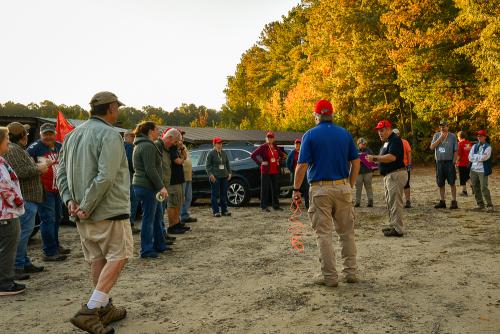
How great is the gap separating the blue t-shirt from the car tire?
24.3ft

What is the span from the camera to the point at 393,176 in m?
7.82

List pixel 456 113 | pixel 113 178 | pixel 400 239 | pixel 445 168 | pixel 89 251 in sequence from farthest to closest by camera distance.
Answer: pixel 456 113 < pixel 445 168 < pixel 400 239 < pixel 89 251 < pixel 113 178

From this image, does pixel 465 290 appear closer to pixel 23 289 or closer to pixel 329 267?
pixel 329 267

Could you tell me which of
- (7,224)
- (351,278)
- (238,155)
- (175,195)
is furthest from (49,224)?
(238,155)

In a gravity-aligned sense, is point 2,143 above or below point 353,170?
above

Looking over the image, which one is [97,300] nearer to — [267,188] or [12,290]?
[12,290]

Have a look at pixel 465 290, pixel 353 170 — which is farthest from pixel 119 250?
pixel 465 290

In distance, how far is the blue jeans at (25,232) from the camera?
577cm

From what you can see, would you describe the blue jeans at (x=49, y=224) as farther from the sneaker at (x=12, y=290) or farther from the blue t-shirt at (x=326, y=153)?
the blue t-shirt at (x=326, y=153)

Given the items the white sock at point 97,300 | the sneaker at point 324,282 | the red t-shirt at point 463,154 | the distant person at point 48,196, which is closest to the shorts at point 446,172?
the red t-shirt at point 463,154

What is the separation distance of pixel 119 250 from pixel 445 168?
28.9 ft

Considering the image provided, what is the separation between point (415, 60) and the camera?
24969mm

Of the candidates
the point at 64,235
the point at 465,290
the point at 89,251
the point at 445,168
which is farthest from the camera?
the point at 445,168

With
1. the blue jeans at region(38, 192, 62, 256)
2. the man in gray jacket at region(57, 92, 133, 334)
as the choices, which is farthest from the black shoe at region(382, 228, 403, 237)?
the blue jeans at region(38, 192, 62, 256)
